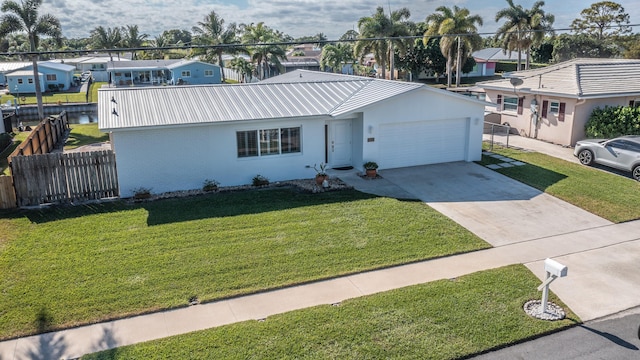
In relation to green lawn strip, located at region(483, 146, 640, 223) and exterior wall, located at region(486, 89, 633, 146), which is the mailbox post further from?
exterior wall, located at region(486, 89, 633, 146)

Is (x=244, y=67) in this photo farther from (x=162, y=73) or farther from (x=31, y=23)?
(x=31, y=23)

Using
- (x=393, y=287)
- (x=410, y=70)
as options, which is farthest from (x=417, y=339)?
(x=410, y=70)

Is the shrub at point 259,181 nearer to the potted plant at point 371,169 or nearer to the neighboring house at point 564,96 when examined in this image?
the potted plant at point 371,169

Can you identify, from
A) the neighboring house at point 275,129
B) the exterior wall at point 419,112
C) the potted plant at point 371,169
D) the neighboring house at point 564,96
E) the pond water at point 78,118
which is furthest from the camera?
the pond water at point 78,118

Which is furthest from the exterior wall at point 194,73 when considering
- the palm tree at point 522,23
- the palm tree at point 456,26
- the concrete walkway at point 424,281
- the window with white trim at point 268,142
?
the concrete walkway at point 424,281

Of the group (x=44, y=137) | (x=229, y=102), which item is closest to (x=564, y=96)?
(x=229, y=102)
